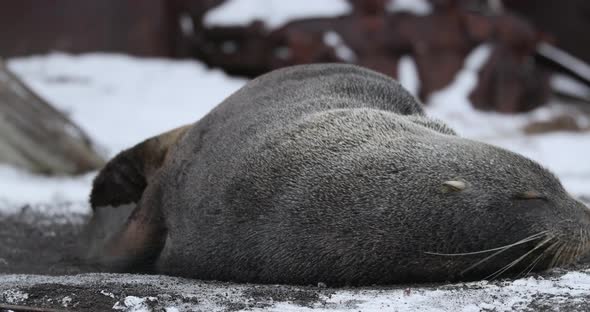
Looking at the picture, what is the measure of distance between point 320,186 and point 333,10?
260 inches

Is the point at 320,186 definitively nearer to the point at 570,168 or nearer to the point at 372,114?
the point at 372,114

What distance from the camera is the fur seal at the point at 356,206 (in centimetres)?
346

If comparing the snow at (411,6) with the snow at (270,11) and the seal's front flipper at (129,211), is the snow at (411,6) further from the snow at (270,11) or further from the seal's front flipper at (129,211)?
the seal's front flipper at (129,211)

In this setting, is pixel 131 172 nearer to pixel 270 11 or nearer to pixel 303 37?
pixel 303 37

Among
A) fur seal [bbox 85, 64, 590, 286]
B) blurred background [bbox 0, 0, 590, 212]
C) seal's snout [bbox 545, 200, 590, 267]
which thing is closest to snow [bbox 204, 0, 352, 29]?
blurred background [bbox 0, 0, 590, 212]

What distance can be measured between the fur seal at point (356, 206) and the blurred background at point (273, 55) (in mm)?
4535

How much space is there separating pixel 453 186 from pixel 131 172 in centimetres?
217

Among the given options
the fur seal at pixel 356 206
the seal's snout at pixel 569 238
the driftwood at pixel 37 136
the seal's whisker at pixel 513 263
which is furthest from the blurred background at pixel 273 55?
the seal's whisker at pixel 513 263

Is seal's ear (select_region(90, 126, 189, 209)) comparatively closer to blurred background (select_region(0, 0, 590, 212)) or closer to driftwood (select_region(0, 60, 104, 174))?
driftwood (select_region(0, 60, 104, 174))

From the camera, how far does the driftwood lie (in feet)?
22.5

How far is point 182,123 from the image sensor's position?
8.41 metres

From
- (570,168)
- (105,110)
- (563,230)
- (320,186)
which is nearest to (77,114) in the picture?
(105,110)

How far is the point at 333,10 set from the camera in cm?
1000

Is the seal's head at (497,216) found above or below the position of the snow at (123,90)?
below
